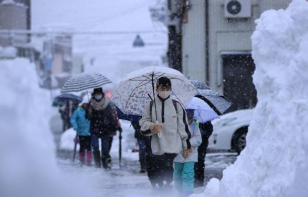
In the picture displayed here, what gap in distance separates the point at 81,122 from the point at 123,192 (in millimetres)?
3774

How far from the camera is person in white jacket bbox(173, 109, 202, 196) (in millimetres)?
7559

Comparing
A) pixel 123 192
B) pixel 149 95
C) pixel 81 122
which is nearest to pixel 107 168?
pixel 81 122

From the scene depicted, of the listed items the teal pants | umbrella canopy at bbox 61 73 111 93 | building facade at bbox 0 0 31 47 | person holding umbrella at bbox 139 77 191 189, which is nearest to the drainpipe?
umbrella canopy at bbox 61 73 111 93

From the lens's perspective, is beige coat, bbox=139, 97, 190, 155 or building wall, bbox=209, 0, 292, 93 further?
building wall, bbox=209, 0, 292, 93

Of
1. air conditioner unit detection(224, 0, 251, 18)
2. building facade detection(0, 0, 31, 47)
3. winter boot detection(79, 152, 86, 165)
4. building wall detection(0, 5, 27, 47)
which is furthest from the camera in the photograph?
building wall detection(0, 5, 27, 47)

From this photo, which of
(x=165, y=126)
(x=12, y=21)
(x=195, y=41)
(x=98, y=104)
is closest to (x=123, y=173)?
(x=98, y=104)

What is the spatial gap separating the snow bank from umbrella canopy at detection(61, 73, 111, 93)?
18.4 ft

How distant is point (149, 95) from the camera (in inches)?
307

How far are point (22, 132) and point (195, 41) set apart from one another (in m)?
15.4

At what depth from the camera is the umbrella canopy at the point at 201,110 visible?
834 cm

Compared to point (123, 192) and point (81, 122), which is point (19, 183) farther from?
point (81, 122)

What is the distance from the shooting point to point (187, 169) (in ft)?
24.9

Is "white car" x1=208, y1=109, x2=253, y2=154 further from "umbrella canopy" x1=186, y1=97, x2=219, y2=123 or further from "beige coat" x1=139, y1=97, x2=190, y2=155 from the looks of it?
"beige coat" x1=139, y1=97, x2=190, y2=155

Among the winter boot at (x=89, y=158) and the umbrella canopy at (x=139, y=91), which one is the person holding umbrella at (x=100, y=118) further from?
the umbrella canopy at (x=139, y=91)
